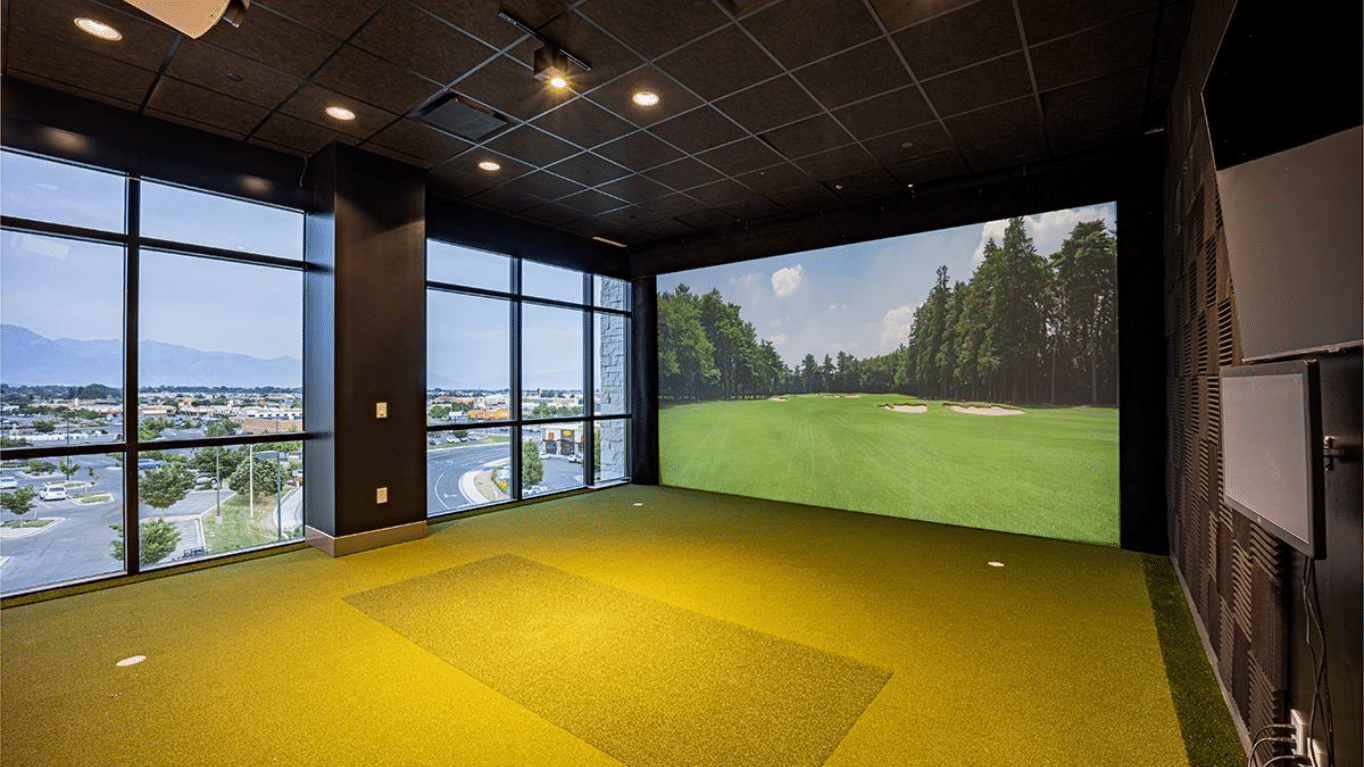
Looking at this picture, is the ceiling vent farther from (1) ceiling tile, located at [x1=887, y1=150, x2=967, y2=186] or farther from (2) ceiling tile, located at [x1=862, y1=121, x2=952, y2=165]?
(1) ceiling tile, located at [x1=887, y1=150, x2=967, y2=186]

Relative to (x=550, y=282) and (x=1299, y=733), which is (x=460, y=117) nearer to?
(x=550, y=282)

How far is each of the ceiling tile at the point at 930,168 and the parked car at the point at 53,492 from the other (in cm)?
642

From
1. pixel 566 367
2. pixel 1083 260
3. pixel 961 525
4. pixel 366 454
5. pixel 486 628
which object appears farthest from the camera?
pixel 566 367

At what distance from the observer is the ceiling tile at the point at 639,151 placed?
4301mm

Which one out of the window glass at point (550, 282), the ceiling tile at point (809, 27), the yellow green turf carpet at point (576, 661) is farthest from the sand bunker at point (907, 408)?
the window glass at point (550, 282)

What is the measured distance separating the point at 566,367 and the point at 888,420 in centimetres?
380

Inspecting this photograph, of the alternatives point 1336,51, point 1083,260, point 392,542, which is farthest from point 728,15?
point 392,542

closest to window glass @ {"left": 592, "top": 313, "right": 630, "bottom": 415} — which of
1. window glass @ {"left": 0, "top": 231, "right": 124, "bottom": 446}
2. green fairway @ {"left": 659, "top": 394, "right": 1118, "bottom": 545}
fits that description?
green fairway @ {"left": 659, "top": 394, "right": 1118, "bottom": 545}

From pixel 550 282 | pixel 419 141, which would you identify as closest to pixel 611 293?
pixel 550 282

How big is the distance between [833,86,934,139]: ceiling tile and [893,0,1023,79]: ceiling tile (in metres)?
0.31

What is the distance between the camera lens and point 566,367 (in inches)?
280

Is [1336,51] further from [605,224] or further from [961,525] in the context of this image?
[605,224]

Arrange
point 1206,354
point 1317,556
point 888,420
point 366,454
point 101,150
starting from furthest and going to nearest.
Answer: point 888,420 < point 366,454 < point 101,150 < point 1206,354 < point 1317,556

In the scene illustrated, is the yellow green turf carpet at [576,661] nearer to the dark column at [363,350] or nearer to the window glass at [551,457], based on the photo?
the dark column at [363,350]
